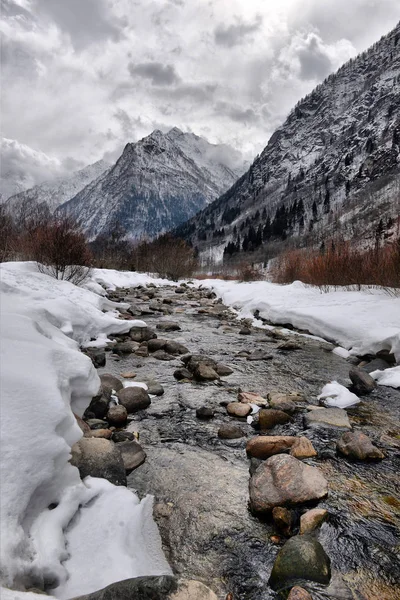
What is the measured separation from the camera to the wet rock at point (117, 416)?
153 inches

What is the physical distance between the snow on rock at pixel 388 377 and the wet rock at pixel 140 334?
530 centimetres

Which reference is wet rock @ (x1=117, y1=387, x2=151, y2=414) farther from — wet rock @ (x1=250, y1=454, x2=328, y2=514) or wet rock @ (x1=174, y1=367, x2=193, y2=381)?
wet rock @ (x1=250, y1=454, x2=328, y2=514)

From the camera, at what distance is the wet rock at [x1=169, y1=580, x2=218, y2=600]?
1.45 metres

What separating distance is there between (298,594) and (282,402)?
2.77 metres

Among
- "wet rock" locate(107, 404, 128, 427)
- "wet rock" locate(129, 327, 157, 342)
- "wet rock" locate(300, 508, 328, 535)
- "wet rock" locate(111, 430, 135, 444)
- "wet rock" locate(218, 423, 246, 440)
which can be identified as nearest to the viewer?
"wet rock" locate(300, 508, 328, 535)

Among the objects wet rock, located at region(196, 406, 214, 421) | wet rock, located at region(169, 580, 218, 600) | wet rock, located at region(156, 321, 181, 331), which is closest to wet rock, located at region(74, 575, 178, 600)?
wet rock, located at region(169, 580, 218, 600)

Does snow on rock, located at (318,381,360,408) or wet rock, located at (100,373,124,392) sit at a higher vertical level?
wet rock, located at (100,373,124,392)

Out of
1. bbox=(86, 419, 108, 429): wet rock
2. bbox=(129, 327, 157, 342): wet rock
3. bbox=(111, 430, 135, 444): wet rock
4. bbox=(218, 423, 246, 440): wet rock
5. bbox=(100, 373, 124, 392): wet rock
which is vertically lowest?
bbox=(218, 423, 246, 440): wet rock

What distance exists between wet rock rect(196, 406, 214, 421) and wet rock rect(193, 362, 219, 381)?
4.40 feet

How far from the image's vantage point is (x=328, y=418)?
4082 millimetres

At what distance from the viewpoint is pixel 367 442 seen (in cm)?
334

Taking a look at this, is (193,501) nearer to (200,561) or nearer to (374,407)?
(200,561)

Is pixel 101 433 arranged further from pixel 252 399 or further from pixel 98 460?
pixel 252 399

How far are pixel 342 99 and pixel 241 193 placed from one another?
79339 mm
